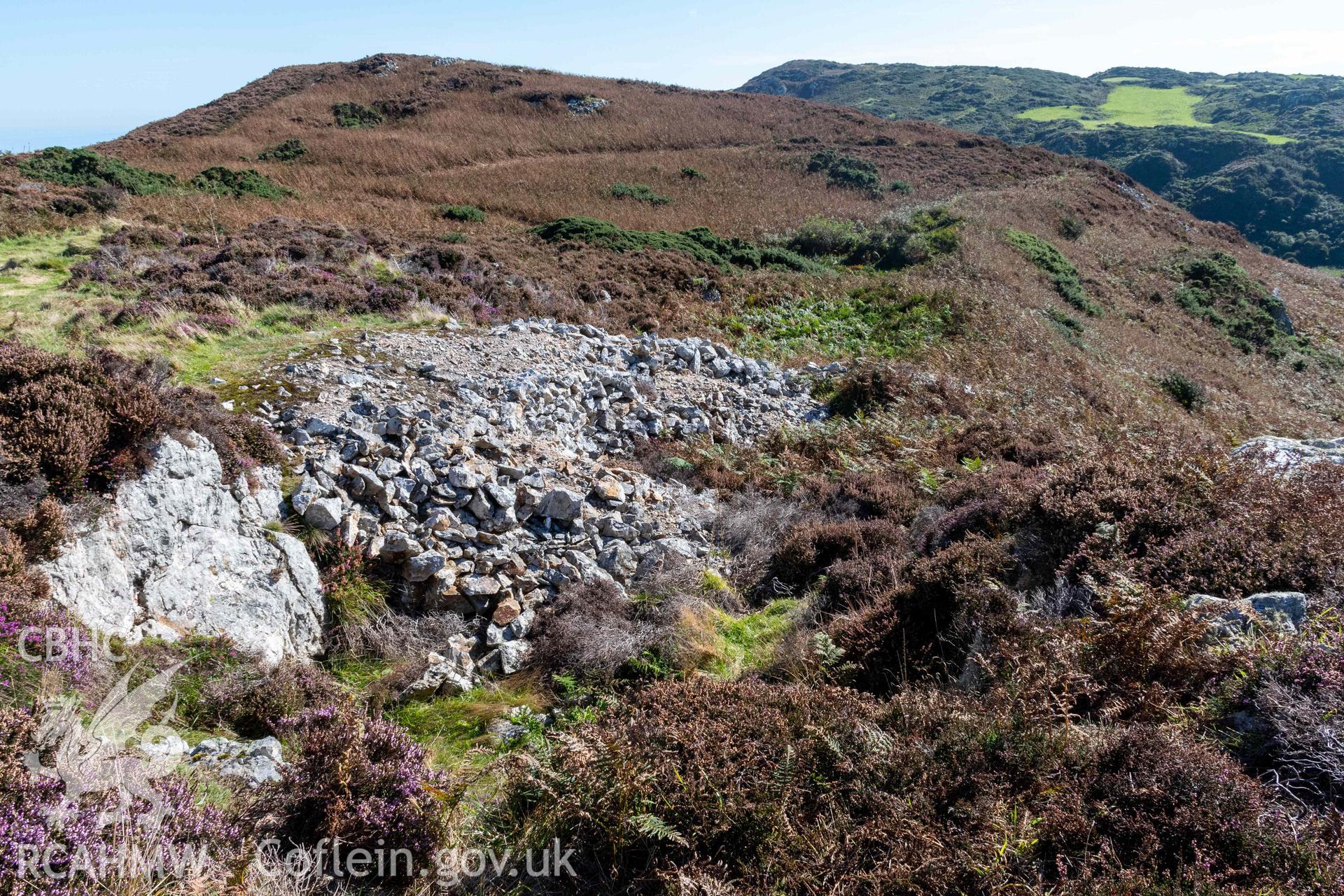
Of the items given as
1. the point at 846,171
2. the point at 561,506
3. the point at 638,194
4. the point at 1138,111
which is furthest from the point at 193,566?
the point at 1138,111

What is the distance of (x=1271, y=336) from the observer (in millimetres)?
23375

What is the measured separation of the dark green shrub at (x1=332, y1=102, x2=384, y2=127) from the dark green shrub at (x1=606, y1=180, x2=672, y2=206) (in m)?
15.1

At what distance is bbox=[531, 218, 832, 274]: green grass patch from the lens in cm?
2061

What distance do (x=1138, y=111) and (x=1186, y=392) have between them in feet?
315

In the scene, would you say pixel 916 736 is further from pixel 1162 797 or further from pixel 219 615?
pixel 219 615

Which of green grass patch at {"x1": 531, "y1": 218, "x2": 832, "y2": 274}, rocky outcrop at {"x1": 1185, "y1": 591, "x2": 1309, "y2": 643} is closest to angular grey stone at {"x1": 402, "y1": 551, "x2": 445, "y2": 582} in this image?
rocky outcrop at {"x1": 1185, "y1": 591, "x2": 1309, "y2": 643}

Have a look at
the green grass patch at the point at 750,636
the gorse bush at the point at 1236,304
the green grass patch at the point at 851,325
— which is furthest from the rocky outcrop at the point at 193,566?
the gorse bush at the point at 1236,304

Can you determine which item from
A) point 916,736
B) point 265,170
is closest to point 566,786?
point 916,736

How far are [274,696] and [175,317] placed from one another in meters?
8.16

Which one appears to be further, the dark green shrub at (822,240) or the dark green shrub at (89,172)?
the dark green shrub at (822,240)

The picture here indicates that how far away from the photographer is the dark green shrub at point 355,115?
34.1m

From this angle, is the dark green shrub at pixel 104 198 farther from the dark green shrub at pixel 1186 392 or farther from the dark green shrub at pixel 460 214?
the dark green shrub at pixel 1186 392

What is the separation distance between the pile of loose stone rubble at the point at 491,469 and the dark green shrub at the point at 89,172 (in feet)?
57.9

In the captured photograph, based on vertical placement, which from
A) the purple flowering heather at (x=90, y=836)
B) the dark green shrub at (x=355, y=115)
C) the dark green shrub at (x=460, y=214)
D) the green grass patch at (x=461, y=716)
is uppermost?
the dark green shrub at (x=355, y=115)
